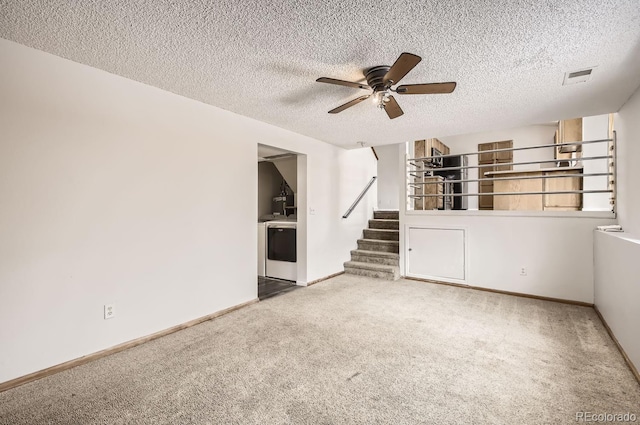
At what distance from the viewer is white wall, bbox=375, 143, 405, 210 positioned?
753cm

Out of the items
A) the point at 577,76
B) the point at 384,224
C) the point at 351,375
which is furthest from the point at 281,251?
the point at 577,76

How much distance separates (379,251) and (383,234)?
371 millimetres

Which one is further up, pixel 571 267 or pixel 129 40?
pixel 129 40

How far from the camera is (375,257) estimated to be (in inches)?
206

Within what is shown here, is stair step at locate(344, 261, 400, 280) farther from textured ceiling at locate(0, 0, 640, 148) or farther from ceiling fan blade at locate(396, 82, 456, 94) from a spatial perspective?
ceiling fan blade at locate(396, 82, 456, 94)

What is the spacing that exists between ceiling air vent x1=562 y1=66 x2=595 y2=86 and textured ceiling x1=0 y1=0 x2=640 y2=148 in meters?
0.06

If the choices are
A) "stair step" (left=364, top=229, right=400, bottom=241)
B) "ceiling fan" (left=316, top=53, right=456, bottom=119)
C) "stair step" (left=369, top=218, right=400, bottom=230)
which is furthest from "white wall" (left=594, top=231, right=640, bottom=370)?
"stair step" (left=369, top=218, right=400, bottom=230)

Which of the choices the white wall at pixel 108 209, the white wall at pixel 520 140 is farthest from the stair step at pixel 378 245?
the white wall at pixel 520 140

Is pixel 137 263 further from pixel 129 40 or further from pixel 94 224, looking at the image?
pixel 129 40

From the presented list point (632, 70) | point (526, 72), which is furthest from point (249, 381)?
point (632, 70)

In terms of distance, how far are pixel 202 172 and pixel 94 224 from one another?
104 centimetres

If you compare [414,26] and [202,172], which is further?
[202,172]

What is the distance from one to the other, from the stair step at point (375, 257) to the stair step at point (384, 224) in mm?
702

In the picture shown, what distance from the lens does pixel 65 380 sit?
196 cm
